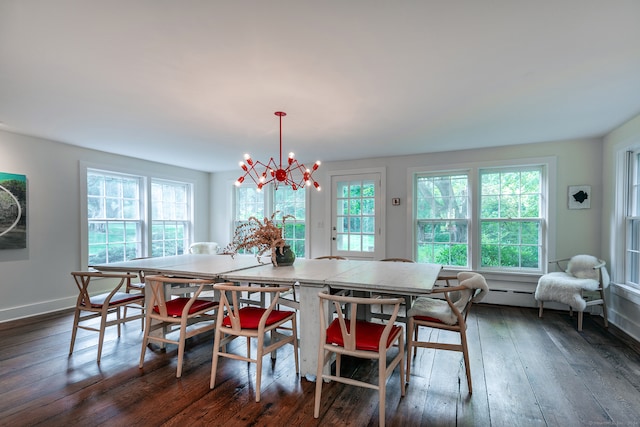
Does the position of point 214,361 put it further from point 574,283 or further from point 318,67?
point 574,283

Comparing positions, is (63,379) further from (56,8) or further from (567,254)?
(567,254)

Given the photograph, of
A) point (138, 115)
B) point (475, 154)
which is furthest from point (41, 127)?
point (475, 154)

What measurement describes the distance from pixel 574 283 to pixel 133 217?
251 inches

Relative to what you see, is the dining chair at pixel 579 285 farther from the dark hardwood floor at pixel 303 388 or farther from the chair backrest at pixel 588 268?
the dark hardwood floor at pixel 303 388

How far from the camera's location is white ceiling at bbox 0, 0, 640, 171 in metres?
1.76

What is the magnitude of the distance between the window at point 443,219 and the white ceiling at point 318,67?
1233 mm

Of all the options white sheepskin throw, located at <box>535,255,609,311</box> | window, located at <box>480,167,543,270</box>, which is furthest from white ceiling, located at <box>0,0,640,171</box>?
white sheepskin throw, located at <box>535,255,609,311</box>

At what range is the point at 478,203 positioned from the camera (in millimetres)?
4980

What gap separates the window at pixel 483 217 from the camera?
4.75 metres

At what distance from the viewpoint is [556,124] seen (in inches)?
148

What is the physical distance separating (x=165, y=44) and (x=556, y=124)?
4.04 m

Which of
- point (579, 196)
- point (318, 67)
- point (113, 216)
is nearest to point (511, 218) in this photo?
point (579, 196)

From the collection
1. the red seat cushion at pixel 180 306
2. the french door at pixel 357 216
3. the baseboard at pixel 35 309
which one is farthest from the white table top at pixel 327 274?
the french door at pixel 357 216

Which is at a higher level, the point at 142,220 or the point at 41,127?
the point at 41,127
